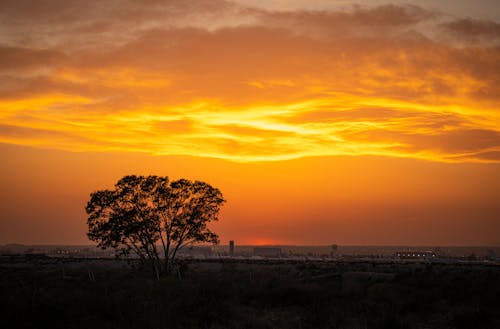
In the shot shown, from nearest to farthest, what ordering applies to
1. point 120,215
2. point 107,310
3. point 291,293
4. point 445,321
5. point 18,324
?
1. point 18,324
2. point 107,310
3. point 445,321
4. point 291,293
5. point 120,215

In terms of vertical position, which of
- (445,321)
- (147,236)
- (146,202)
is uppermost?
(146,202)

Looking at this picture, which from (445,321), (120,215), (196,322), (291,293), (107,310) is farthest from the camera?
(120,215)

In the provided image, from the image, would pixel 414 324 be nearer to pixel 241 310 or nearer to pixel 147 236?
pixel 241 310

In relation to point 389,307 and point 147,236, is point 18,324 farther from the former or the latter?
point 147,236

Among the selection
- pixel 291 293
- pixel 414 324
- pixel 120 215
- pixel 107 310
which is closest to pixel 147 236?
pixel 120 215

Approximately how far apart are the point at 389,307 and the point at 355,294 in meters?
5.63

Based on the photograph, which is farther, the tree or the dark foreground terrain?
the tree

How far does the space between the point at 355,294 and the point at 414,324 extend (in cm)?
762

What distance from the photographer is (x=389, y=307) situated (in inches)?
918

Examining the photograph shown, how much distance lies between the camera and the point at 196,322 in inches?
740

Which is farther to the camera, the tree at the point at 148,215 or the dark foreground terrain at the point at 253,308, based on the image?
the tree at the point at 148,215

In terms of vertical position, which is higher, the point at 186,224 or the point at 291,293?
the point at 186,224

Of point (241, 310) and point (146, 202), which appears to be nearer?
point (241, 310)

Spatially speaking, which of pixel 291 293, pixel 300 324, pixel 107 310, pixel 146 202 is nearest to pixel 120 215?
pixel 146 202
